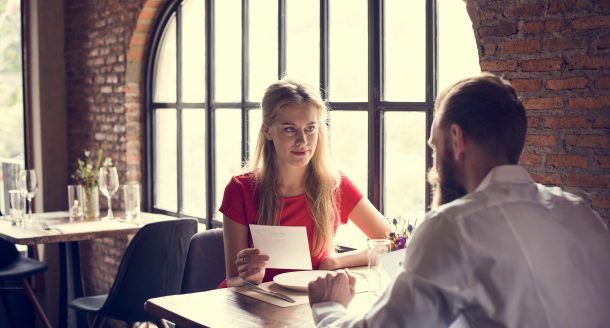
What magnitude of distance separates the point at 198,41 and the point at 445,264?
4017 millimetres

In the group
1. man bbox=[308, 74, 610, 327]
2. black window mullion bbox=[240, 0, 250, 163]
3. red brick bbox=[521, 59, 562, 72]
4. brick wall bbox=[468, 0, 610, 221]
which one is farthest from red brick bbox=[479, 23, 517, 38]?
black window mullion bbox=[240, 0, 250, 163]

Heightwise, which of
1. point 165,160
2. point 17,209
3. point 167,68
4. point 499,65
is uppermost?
point 167,68

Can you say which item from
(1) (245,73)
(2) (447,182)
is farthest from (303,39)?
(2) (447,182)

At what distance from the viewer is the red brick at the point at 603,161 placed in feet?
8.79

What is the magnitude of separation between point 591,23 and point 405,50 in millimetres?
1159

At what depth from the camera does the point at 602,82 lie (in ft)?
8.73

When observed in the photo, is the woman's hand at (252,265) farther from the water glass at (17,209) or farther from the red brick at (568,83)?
the water glass at (17,209)

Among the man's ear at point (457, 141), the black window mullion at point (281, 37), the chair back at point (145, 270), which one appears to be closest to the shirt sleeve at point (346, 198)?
the chair back at point (145, 270)

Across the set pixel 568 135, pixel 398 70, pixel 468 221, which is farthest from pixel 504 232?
pixel 398 70

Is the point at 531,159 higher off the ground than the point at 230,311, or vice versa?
the point at 531,159

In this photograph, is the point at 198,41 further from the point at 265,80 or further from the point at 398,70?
the point at 398,70

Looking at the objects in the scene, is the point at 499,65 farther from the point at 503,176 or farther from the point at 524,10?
the point at 503,176

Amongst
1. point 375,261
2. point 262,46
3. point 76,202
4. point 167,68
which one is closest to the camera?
point 375,261

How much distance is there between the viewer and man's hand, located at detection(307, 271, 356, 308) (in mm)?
1935
